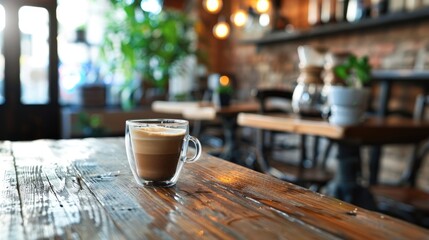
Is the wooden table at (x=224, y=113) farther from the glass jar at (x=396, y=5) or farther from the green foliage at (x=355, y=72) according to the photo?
the glass jar at (x=396, y=5)

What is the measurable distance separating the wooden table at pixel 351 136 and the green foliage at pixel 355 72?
192mm

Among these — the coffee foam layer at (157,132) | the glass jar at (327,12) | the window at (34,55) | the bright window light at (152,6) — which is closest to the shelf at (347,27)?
the glass jar at (327,12)

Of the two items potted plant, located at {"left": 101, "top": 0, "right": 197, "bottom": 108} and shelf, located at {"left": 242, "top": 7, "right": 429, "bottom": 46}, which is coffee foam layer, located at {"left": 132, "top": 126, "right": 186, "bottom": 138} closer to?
shelf, located at {"left": 242, "top": 7, "right": 429, "bottom": 46}

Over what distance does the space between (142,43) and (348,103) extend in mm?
4516

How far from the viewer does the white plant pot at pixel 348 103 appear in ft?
5.84

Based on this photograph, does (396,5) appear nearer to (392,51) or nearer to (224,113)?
(392,51)

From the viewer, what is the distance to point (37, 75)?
17.6ft

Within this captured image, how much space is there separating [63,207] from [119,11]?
5.96 meters

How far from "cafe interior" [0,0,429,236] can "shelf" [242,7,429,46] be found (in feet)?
0.04

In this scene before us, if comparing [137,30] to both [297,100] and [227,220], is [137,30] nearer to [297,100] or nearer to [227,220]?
[297,100]

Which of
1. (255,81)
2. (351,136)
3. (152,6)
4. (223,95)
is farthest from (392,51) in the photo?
(152,6)

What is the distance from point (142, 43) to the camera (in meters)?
5.91

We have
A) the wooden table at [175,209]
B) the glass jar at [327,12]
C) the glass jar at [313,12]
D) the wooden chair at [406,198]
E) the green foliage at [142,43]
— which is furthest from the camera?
the green foliage at [142,43]

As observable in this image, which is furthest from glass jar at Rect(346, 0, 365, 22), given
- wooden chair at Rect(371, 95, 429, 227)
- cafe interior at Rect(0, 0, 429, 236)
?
wooden chair at Rect(371, 95, 429, 227)
